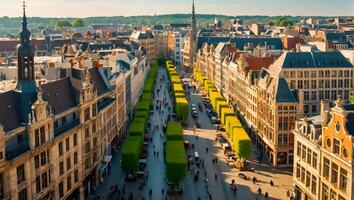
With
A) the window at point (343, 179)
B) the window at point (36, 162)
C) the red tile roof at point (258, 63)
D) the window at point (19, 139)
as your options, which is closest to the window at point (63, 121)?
the window at point (36, 162)

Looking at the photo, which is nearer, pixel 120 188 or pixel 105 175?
pixel 120 188

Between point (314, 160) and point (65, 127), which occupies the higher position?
point (65, 127)

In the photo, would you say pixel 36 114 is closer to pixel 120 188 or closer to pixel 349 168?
pixel 120 188

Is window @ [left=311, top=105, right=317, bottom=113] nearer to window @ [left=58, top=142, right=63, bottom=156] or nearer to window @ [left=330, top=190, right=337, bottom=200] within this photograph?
window @ [left=330, top=190, right=337, bottom=200]

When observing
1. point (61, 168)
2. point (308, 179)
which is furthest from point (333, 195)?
point (61, 168)

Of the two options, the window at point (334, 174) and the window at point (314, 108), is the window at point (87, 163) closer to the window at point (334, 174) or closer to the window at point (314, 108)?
the window at point (334, 174)

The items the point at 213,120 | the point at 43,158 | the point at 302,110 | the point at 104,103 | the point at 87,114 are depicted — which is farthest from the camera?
the point at 213,120

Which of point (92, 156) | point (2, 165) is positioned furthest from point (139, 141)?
point (2, 165)

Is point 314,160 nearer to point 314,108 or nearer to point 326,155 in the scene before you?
point 326,155
